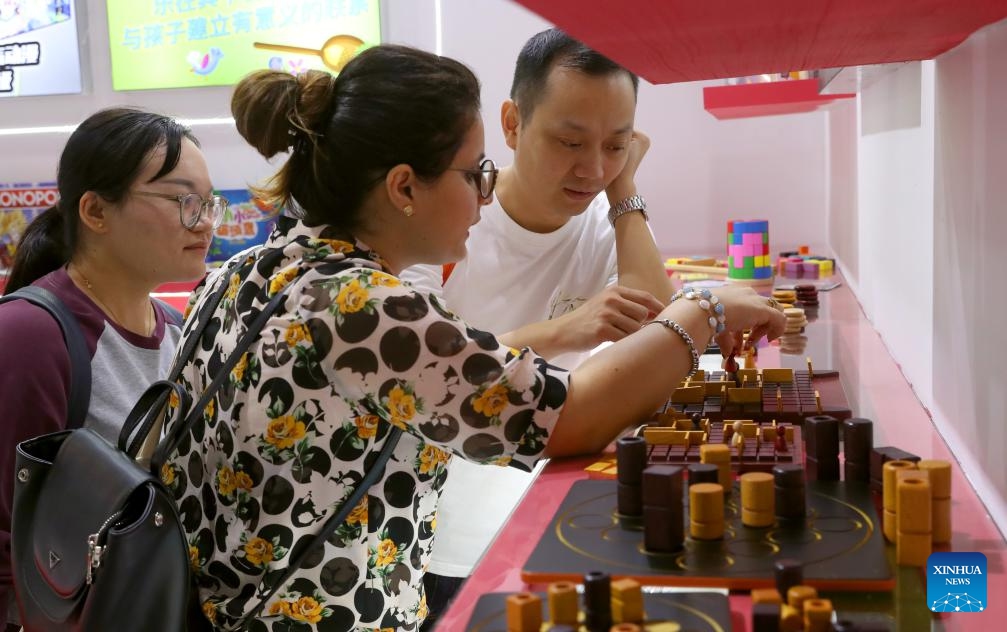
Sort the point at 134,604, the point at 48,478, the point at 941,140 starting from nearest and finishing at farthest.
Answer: the point at 134,604 → the point at 48,478 → the point at 941,140

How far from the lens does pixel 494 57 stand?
14.0 feet

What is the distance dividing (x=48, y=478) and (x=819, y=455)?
82cm

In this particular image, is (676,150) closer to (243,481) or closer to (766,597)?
(243,481)

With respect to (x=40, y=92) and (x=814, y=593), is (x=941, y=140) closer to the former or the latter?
(x=814, y=593)

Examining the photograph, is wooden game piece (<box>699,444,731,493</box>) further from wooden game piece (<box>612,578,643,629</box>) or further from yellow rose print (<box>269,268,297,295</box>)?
yellow rose print (<box>269,268,297,295</box>)

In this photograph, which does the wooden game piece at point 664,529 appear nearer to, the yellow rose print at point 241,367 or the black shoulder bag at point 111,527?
the black shoulder bag at point 111,527

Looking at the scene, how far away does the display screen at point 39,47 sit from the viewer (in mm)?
4055

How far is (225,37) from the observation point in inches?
156

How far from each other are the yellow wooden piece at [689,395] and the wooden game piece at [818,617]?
76 centimetres

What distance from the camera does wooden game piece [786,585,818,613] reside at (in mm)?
638

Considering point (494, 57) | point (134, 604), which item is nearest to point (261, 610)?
point (134, 604)

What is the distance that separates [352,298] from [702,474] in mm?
348

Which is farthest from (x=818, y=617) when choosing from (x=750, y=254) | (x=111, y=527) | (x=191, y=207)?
(x=750, y=254)

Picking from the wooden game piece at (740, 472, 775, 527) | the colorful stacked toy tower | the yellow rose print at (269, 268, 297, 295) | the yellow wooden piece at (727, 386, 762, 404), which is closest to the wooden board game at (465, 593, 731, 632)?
the wooden game piece at (740, 472, 775, 527)
